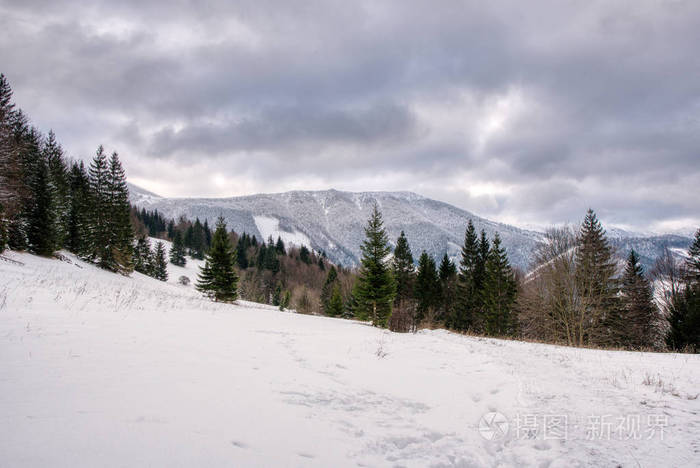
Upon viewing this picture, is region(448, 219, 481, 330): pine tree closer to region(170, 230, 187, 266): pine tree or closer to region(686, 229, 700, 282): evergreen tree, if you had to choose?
region(686, 229, 700, 282): evergreen tree

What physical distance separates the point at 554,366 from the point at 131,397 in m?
Answer: 9.55

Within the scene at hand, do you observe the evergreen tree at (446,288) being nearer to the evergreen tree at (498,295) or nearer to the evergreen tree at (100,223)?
the evergreen tree at (498,295)

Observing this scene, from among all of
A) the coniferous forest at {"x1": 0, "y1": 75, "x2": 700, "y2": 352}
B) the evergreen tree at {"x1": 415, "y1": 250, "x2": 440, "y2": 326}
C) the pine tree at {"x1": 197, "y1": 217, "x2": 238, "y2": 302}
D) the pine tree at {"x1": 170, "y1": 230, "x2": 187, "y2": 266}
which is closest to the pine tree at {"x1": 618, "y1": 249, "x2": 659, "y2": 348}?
the coniferous forest at {"x1": 0, "y1": 75, "x2": 700, "y2": 352}

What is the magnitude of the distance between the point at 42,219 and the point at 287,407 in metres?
35.5

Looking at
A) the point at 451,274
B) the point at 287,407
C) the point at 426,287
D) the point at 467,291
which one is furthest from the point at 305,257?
the point at 287,407

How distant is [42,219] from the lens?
90.7 ft

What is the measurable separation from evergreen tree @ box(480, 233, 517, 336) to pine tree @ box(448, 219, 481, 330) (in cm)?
199

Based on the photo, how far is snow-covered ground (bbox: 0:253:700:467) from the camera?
2664mm

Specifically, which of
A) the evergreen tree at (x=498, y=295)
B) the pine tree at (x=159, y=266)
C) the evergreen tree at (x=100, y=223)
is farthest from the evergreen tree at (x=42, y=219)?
the evergreen tree at (x=498, y=295)

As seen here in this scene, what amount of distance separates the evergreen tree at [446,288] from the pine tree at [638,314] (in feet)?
59.9

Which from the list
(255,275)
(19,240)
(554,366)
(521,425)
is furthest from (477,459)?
(255,275)

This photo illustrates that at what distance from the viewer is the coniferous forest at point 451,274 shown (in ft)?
81.9

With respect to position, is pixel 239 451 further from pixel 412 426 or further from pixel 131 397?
pixel 412 426

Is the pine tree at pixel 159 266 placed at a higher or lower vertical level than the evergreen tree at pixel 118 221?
lower
